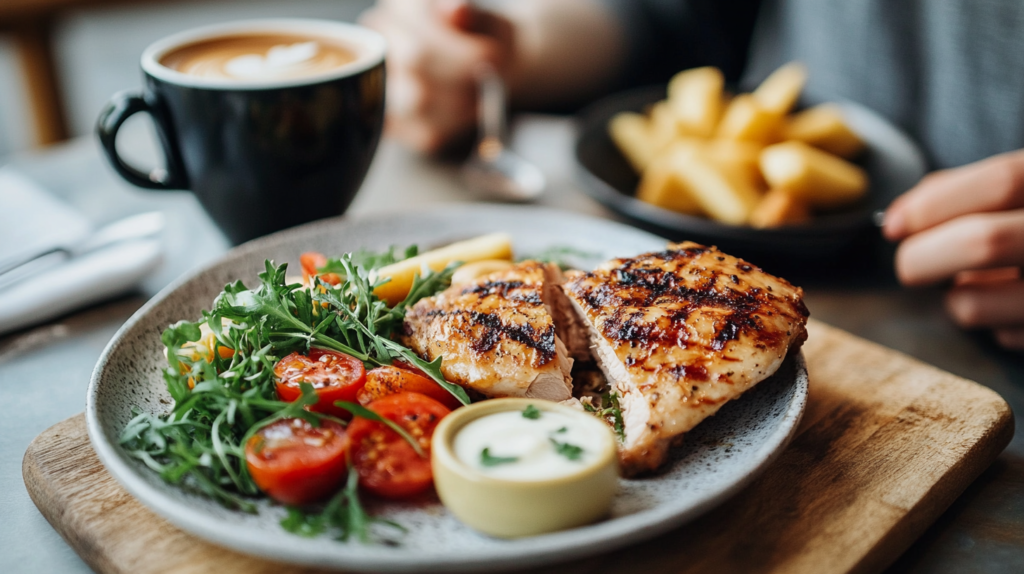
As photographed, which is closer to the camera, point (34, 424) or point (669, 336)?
point (669, 336)

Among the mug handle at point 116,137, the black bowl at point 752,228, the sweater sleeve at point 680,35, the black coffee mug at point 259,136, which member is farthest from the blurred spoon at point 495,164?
the sweater sleeve at point 680,35

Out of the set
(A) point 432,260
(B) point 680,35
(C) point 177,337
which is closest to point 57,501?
(C) point 177,337

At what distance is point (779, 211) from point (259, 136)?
1.94m

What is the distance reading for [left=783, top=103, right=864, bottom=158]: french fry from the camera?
10.7 feet

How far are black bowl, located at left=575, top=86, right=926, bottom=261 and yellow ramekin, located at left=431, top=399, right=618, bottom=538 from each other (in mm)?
1444

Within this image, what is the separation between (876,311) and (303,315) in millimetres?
2103

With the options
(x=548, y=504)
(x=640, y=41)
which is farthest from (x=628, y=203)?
(x=640, y=41)

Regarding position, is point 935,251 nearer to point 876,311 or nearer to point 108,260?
point 876,311

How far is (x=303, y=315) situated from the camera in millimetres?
1962

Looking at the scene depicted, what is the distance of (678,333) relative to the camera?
5.98ft

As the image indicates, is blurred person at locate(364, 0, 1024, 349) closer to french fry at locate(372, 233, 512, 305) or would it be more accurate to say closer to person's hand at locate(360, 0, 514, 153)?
person's hand at locate(360, 0, 514, 153)

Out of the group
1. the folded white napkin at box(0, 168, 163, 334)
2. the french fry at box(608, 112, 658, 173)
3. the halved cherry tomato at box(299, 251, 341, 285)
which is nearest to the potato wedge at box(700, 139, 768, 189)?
the french fry at box(608, 112, 658, 173)

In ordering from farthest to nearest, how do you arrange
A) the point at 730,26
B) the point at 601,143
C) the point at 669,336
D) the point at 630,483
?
1. the point at 730,26
2. the point at 601,143
3. the point at 669,336
4. the point at 630,483

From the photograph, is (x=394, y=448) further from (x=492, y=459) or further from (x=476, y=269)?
(x=476, y=269)
